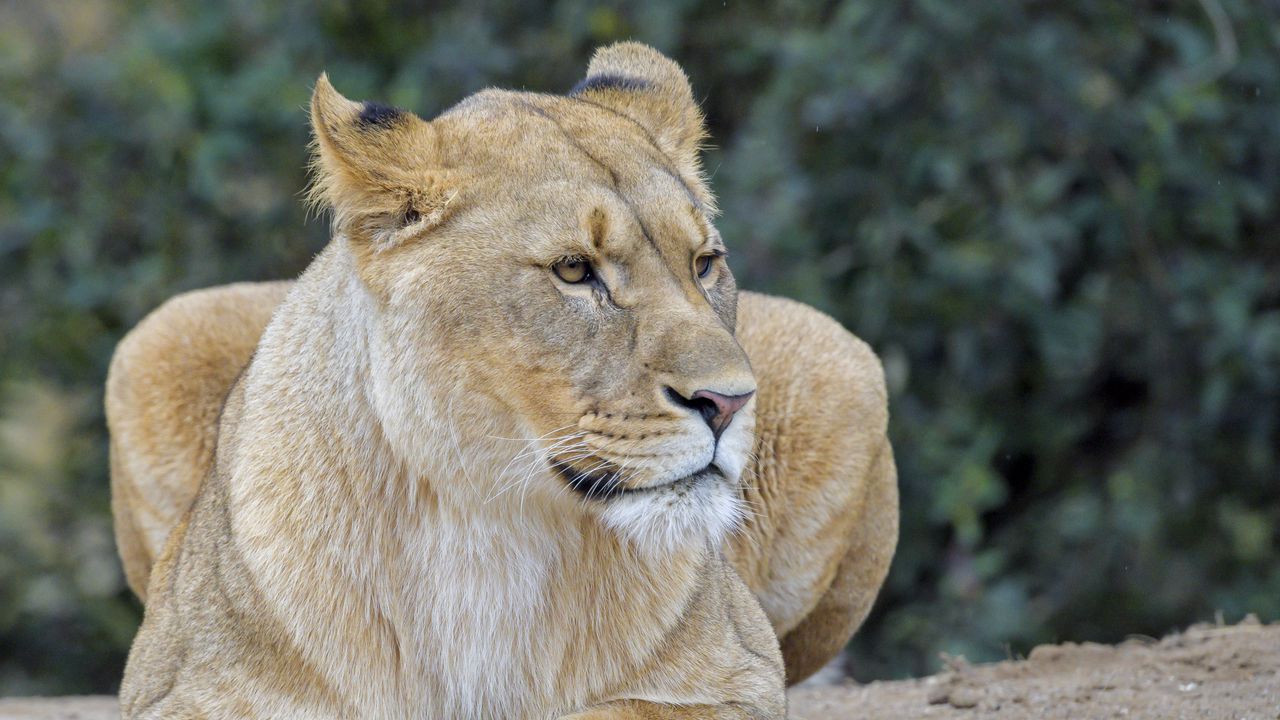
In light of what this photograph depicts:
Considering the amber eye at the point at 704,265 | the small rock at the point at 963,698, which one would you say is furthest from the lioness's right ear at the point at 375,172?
the small rock at the point at 963,698

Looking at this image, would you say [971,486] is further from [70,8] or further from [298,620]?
[70,8]

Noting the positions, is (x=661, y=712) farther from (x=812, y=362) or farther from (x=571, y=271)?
(x=812, y=362)

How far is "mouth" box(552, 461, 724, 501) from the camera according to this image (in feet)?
8.90

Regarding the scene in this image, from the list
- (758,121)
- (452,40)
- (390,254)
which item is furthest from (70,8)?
(390,254)

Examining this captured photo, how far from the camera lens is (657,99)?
3490mm

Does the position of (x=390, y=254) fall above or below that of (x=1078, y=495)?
above

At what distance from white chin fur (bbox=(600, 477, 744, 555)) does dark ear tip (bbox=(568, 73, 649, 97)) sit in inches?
40.0

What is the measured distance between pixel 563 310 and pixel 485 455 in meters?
0.28

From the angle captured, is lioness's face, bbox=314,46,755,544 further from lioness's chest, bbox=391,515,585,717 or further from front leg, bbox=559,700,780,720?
front leg, bbox=559,700,780,720

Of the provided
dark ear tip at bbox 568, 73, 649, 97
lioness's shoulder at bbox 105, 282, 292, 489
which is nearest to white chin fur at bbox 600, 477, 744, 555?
dark ear tip at bbox 568, 73, 649, 97

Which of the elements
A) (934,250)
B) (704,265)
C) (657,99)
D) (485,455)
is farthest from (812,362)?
(934,250)

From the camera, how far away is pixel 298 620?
293cm

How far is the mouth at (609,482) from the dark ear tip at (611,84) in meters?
0.95

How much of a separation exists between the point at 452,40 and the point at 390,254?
4311 mm
